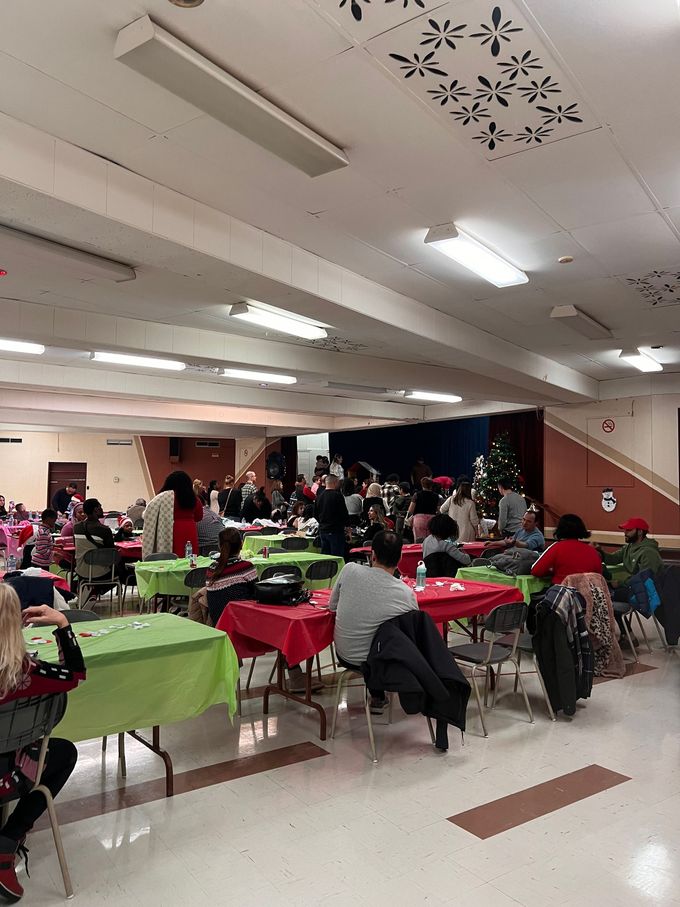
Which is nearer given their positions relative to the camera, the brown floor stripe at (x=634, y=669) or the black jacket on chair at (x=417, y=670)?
the black jacket on chair at (x=417, y=670)

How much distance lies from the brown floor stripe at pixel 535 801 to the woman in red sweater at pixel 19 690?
179 cm

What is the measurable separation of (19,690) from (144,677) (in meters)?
0.92

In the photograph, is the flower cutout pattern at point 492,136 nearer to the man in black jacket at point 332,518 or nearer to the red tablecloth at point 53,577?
the red tablecloth at point 53,577

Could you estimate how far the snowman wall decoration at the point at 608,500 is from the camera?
1072cm

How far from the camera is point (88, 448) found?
65.3 feet

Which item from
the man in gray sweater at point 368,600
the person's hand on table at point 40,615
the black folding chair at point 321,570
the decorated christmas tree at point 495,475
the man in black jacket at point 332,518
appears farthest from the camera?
the decorated christmas tree at point 495,475

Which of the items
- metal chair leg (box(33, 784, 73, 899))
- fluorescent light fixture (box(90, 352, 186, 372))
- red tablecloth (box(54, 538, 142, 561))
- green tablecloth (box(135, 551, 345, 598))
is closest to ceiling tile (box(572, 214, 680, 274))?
green tablecloth (box(135, 551, 345, 598))

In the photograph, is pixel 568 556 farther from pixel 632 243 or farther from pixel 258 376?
pixel 258 376

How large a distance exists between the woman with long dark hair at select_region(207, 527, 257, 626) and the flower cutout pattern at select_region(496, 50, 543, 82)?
314 cm

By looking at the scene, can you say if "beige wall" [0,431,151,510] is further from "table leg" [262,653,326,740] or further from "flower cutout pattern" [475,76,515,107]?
"flower cutout pattern" [475,76,515,107]

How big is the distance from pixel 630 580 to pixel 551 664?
1984mm

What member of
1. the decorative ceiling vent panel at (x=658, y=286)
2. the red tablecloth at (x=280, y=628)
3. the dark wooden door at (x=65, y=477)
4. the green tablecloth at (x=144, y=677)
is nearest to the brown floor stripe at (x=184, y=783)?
the green tablecloth at (x=144, y=677)

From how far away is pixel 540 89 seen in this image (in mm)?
2895

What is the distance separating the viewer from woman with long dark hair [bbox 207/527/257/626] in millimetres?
4773
